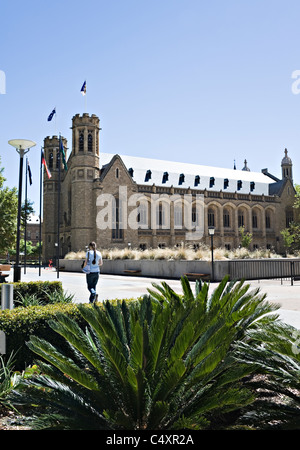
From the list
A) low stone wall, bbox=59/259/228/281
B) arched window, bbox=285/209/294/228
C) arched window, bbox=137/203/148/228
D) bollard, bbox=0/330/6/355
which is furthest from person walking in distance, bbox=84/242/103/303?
arched window, bbox=285/209/294/228

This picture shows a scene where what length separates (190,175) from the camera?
57.7 meters

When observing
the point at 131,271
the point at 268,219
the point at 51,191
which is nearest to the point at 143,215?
the point at 51,191

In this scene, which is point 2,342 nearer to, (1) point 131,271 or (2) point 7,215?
(1) point 131,271

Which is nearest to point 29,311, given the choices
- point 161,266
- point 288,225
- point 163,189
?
point 161,266

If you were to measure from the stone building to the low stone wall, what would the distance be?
14213mm

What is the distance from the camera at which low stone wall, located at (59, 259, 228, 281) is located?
68.7ft

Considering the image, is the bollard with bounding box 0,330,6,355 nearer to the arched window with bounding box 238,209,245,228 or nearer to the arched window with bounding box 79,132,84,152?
the arched window with bounding box 79,132,84,152

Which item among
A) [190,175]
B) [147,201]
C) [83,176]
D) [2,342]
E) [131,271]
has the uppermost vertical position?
[190,175]

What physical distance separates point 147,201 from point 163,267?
26.7 meters

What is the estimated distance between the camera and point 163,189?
2029 inches

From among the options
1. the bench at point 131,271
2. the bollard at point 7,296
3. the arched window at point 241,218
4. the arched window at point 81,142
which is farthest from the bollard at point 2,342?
the arched window at point 241,218

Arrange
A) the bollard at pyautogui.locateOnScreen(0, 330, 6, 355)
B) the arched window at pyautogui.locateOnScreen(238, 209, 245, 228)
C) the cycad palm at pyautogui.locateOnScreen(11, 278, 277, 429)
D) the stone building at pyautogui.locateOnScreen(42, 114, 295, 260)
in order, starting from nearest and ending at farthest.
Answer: the cycad palm at pyautogui.locateOnScreen(11, 278, 277, 429)
the bollard at pyautogui.locateOnScreen(0, 330, 6, 355)
the stone building at pyautogui.locateOnScreen(42, 114, 295, 260)
the arched window at pyautogui.locateOnScreen(238, 209, 245, 228)
